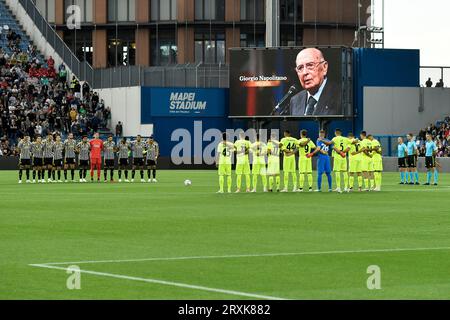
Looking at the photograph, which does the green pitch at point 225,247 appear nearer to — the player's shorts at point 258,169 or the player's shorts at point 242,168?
the player's shorts at point 242,168

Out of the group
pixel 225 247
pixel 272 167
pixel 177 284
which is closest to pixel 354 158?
pixel 272 167

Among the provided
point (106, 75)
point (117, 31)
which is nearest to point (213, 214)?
point (106, 75)

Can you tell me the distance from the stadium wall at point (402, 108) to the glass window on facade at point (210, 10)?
58.8ft

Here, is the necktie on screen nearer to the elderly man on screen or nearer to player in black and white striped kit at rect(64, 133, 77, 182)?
the elderly man on screen

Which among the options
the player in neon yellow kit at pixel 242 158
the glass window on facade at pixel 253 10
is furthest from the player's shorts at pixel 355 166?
the glass window on facade at pixel 253 10

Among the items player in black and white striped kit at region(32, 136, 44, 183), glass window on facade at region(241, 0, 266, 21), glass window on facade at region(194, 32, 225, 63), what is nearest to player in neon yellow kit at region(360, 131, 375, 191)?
player in black and white striped kit at region(32, 136, 44, 183)

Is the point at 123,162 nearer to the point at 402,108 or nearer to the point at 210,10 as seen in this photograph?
the point at 402,108

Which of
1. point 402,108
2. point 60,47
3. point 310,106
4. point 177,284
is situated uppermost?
point 60,47

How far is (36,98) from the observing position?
258 feet

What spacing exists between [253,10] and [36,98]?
77.1 ft

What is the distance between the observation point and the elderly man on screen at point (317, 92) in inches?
3027

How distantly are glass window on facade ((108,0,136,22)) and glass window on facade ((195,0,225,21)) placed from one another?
5.11m

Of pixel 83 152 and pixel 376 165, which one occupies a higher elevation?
pixel 83 152
